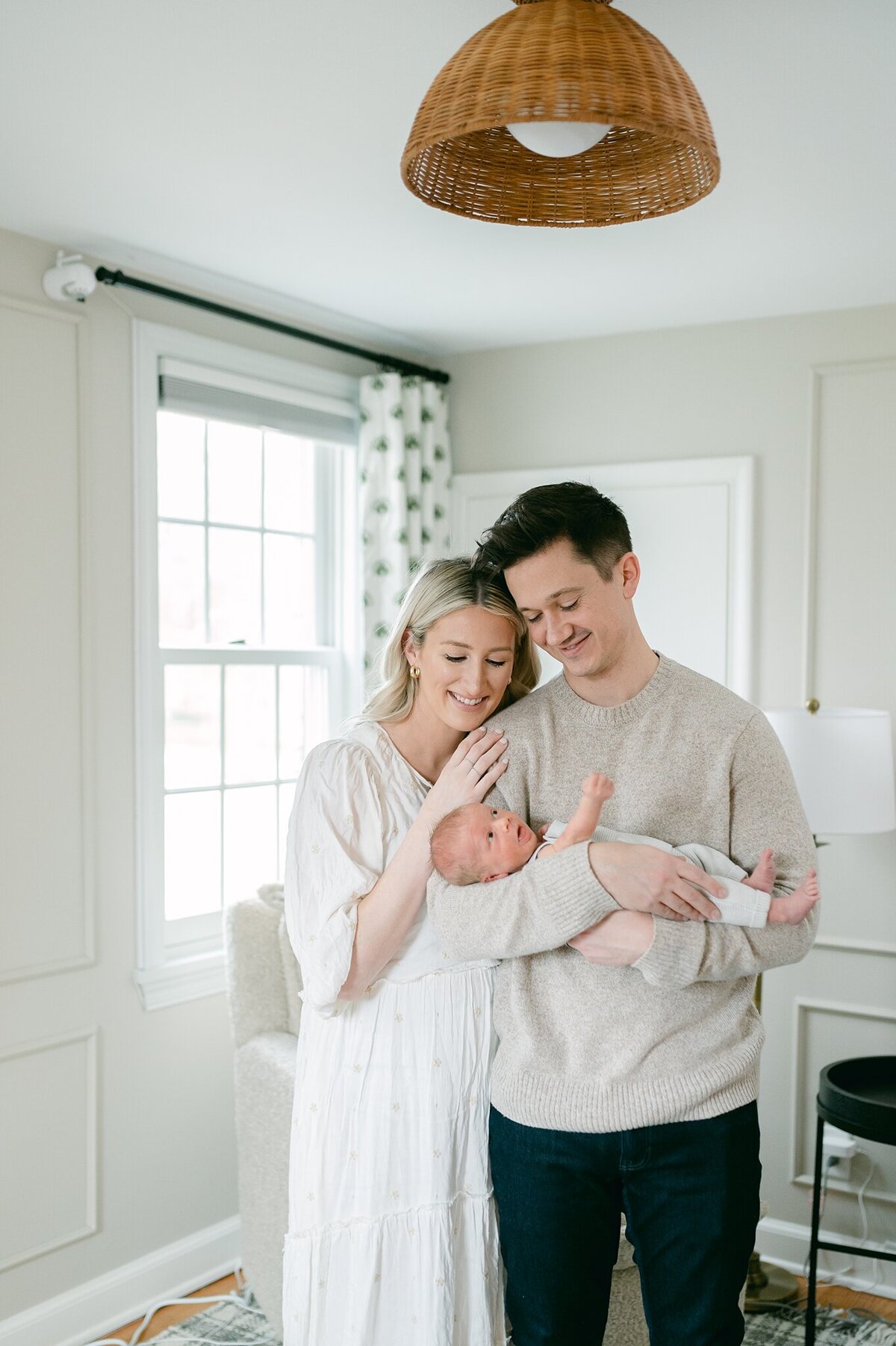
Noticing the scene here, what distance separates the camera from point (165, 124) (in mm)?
2289

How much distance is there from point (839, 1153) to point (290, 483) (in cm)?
268

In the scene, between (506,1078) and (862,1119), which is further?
(862,1119)

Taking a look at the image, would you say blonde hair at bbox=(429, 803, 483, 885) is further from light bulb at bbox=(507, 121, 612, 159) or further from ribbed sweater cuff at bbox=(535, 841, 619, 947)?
light bulb at bbox=(507, 121, 612, 159)

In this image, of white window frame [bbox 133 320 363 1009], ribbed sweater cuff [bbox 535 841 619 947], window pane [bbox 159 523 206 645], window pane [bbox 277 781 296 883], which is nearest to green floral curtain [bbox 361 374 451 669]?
white window frame [bbox 133 320 363 1009]

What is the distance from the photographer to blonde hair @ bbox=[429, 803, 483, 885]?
5.64 feet

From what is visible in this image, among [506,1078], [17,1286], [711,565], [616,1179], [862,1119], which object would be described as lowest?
[17,1286]

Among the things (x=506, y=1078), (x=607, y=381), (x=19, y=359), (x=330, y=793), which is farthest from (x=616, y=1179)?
(x=607, y=381)

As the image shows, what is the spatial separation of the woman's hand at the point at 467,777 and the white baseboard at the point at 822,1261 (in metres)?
2.32

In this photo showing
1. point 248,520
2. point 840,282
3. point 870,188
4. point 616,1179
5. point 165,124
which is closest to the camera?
point 616,1179

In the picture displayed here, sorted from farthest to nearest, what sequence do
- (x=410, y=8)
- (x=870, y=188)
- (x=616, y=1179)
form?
1. (x=870, y=188)
2. (x=410, y=8)
3. (x=616, y=1179)

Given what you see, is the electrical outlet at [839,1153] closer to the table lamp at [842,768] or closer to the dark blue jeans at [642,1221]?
the table lamp at [842,768]

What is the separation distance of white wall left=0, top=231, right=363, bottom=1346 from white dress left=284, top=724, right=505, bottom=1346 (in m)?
1.23

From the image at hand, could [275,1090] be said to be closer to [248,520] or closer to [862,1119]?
[862,1119]

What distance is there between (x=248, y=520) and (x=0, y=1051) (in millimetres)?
1724
